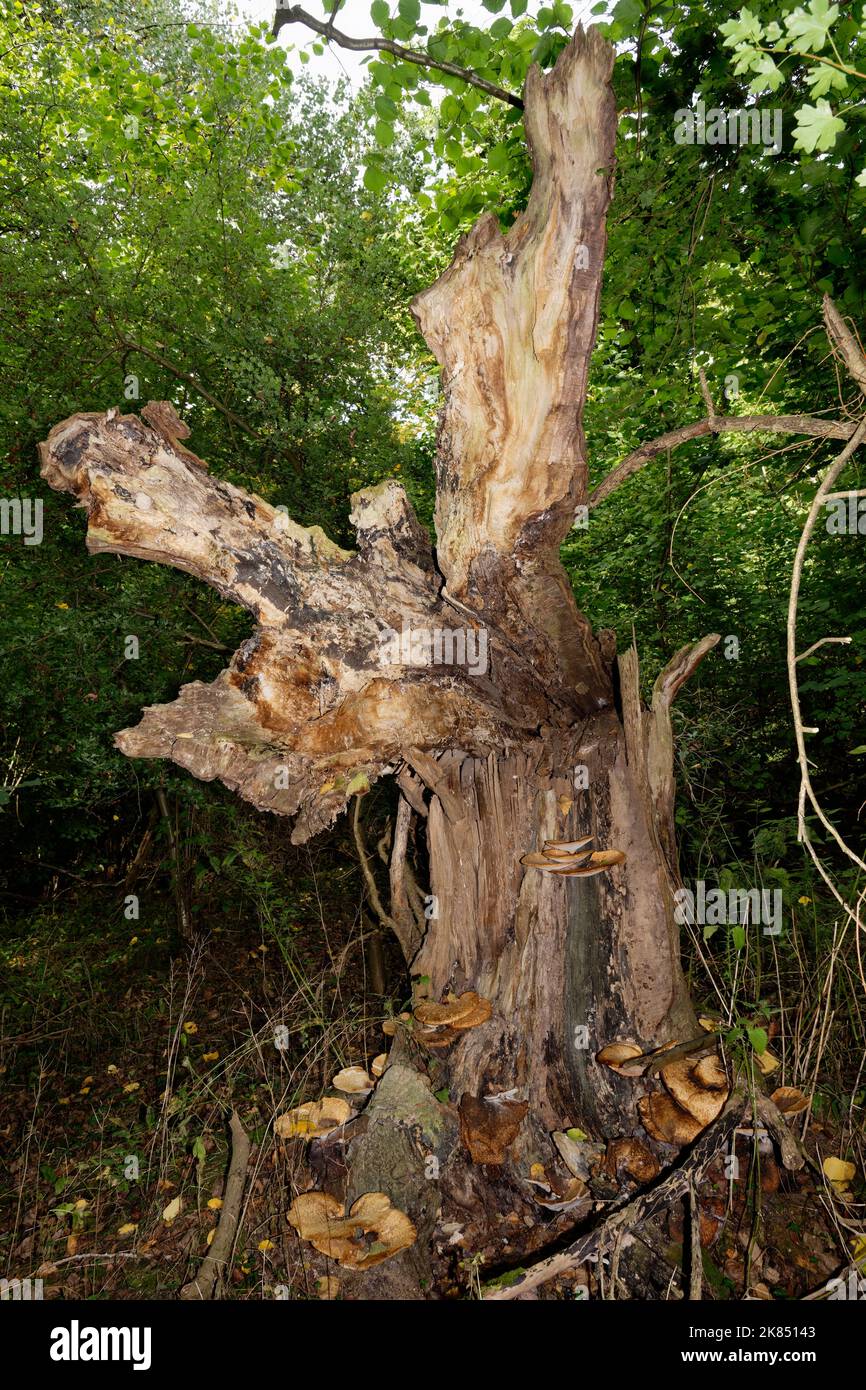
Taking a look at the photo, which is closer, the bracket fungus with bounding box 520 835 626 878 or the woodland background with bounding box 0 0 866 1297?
the bracket fungus with bounding box 520 835 626 878

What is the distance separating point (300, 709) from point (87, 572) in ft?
13.8

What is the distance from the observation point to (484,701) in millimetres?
2889

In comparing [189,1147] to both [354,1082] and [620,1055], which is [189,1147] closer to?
[354,1082]

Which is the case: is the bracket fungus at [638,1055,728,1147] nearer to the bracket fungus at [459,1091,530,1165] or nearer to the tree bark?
the tree bark

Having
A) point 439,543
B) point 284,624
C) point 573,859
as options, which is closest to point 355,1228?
point 573,859

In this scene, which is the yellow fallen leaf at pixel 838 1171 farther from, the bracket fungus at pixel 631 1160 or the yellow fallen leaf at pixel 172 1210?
the yellow fallen leaf at pixel 172 1210

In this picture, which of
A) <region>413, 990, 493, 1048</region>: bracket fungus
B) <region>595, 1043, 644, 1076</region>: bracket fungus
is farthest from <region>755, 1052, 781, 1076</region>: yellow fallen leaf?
<region>413, 990, 493, 1048</region>: bracket fungus

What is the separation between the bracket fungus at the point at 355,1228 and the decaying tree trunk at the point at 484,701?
0.18 m

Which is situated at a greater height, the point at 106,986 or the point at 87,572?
the point at 87,572

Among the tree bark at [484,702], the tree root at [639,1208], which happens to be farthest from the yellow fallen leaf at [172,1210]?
the tree root at [639,1208]

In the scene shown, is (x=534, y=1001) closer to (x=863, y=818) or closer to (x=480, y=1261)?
(x=480, y=1261)

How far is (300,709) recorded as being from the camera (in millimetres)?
2564

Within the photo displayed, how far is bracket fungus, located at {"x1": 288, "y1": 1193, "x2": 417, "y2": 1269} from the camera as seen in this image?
2221 millimetres

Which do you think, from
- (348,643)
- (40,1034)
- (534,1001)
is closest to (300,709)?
(348,643)
